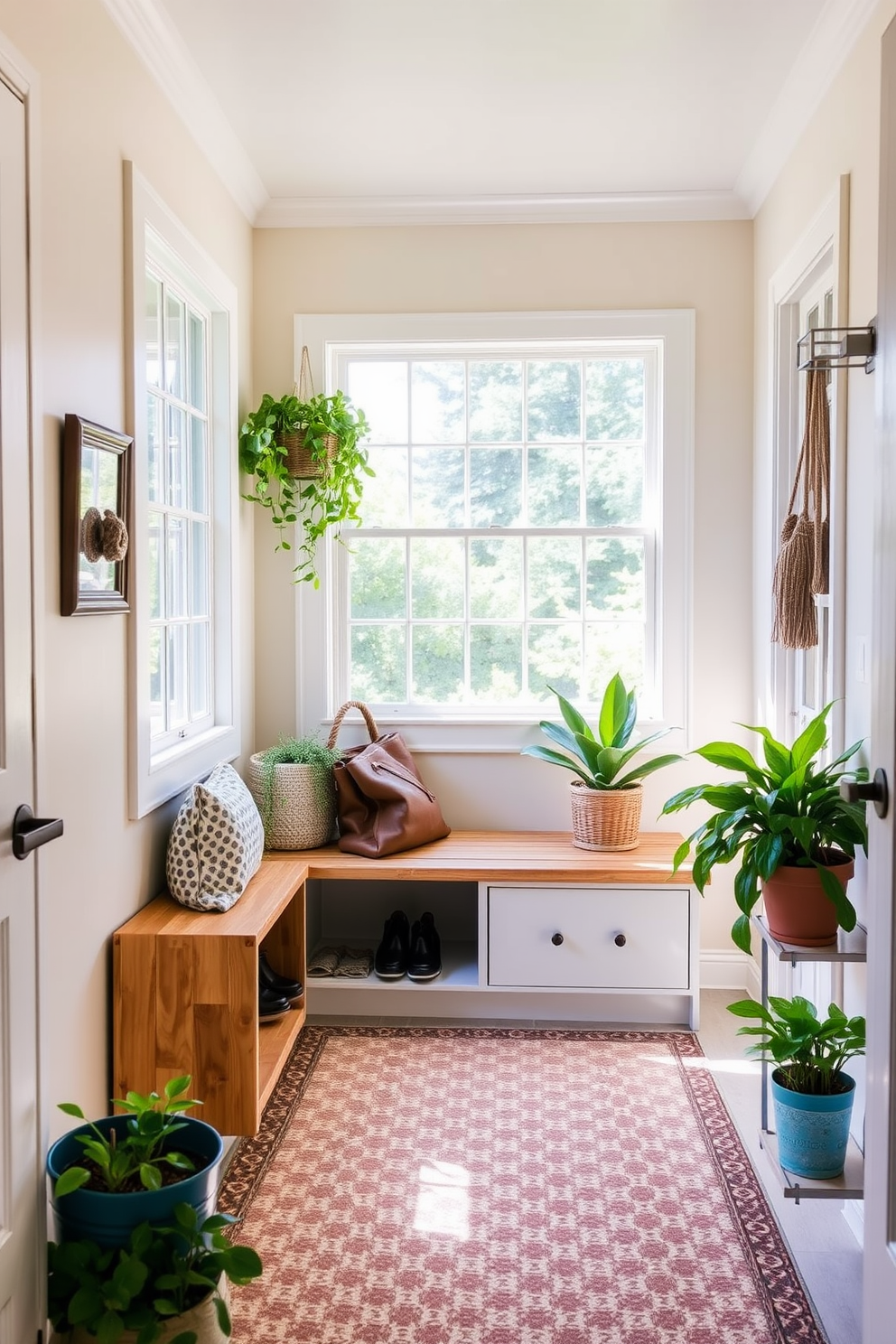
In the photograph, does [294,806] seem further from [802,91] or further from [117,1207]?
[802,91]

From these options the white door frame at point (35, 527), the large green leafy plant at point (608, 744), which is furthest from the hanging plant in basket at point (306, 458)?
the white door frame at point (35, 527)

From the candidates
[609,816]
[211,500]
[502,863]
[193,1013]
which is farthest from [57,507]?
[609,816]

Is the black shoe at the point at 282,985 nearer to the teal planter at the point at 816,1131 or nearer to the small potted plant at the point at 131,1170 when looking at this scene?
the small potted plant at the point at 131,1170

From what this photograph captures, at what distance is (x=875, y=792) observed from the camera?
174 centimetres

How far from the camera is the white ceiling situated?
259cm

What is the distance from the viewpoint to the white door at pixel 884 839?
167 cm

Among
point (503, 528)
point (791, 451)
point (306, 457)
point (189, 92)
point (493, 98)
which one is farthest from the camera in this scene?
point (503, 528)

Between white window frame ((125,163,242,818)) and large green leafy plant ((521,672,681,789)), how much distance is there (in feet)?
3.64

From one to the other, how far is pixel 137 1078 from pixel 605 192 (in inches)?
126

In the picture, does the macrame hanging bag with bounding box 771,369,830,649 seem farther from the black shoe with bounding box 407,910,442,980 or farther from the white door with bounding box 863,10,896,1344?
the black shoe with bounding box 407,910,442,980

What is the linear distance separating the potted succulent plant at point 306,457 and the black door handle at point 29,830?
2.02 meters

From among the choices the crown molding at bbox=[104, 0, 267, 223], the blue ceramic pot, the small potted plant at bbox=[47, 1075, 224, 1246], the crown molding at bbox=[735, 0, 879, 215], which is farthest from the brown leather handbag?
the crown molding at bbox=[735, 0, 879, 215]

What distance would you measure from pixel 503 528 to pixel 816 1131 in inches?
93.4

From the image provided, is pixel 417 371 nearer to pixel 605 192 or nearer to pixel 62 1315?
pixel 605 192
